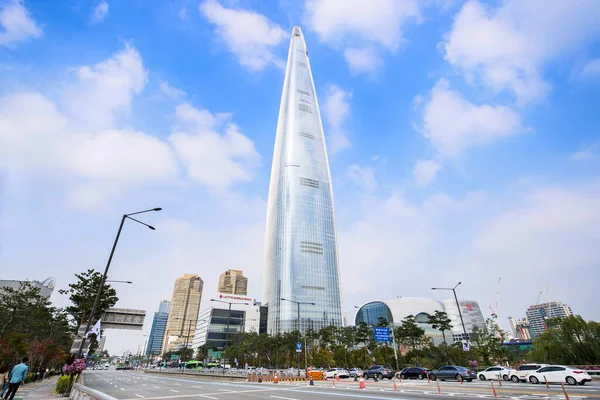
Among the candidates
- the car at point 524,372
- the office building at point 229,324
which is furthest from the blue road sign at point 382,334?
the office building at point 229,324

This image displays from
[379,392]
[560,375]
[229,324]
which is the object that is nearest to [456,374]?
[560,375]

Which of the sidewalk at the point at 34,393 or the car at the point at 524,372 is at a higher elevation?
the car at the point at 524,372

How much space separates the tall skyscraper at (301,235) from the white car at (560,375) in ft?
425

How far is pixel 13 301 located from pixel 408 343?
291 feet

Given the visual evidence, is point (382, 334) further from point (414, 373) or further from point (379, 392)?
point (379, 392)

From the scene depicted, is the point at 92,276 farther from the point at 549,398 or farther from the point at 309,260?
the point at 309,260

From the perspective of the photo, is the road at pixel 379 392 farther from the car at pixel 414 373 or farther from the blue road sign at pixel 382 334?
the blue road sign at pixel 382 334

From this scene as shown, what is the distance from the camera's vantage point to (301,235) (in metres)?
167

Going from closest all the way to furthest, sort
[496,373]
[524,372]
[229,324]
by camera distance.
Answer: [524,372] < [496,373] < [229,324]

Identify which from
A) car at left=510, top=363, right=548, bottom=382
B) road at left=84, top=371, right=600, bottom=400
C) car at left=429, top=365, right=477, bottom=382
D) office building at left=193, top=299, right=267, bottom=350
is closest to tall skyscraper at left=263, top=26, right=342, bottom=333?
office building at left=193, top=299, right=267, bottom=350

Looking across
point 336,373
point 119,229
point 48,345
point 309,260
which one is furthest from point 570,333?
point 309,260

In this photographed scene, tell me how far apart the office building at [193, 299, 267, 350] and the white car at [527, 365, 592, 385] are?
149 meters

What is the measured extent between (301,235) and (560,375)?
14054 centimetres

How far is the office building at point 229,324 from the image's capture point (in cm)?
16800
